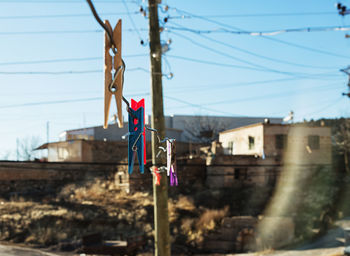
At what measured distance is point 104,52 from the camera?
9.19ft

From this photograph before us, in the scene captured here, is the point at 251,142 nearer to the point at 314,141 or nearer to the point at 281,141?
the point at 281,141

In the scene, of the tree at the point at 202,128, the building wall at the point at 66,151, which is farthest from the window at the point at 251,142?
the building wall at the point at 66,151

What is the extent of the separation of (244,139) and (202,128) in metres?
16.1

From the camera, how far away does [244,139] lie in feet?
110

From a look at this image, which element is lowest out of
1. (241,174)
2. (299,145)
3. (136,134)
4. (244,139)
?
(241,174)

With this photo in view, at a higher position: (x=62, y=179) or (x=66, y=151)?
(x=66, y=151)

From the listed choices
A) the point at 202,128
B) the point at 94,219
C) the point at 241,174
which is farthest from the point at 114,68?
the point at 202,128

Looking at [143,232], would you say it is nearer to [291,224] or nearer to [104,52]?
[291,224]

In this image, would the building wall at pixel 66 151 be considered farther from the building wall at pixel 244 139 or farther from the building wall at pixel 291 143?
the building wall at pixel 291 143

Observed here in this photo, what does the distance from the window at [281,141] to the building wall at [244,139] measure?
4.38 ft

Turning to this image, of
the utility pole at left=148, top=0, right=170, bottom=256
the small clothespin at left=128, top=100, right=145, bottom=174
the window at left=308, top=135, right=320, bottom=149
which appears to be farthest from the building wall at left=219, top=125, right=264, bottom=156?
the small clothespin at left=128, top=100, right=145, bottom=174

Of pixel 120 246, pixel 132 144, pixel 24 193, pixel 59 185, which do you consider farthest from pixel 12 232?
pixel 132 144

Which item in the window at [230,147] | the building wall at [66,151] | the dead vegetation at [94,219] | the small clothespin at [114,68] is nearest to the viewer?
the small clothespin at [114,68]

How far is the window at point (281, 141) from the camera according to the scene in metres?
30.7
